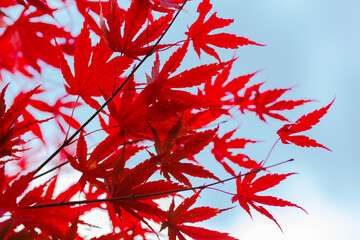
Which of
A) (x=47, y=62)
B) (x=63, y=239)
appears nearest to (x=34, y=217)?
(x=63, y=239)

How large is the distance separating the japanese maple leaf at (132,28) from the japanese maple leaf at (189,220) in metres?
0.31

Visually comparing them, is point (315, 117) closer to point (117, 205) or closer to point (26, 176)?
point (117, 205)

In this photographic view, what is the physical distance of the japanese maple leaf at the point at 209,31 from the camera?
0.71 metres

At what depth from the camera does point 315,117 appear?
Result: 0.69 meters

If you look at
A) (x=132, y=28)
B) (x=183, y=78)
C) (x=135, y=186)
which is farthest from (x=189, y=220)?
(x=132, y=28)

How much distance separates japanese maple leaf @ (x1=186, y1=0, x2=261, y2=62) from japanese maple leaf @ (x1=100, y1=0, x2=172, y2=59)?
4.0 inches

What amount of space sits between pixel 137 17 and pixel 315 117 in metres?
0.41

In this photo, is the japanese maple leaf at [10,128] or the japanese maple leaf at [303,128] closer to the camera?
the japanese maple leaf at [10,128]

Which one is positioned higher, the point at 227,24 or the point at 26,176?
the point at 227,24

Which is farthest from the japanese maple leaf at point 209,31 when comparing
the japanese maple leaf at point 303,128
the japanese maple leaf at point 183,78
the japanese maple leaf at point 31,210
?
the japanese maple leaf at point 31,210

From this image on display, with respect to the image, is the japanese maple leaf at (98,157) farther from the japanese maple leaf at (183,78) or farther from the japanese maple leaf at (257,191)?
the japanese maple leaf at (257,191)

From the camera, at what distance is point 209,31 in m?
0.73

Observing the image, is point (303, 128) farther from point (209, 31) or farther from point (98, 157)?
point (98, 157)

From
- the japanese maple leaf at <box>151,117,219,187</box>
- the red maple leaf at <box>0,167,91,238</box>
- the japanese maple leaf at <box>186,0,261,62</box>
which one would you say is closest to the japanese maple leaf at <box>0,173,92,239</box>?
the red maple leaf at <box>0,167,91,238</box>
